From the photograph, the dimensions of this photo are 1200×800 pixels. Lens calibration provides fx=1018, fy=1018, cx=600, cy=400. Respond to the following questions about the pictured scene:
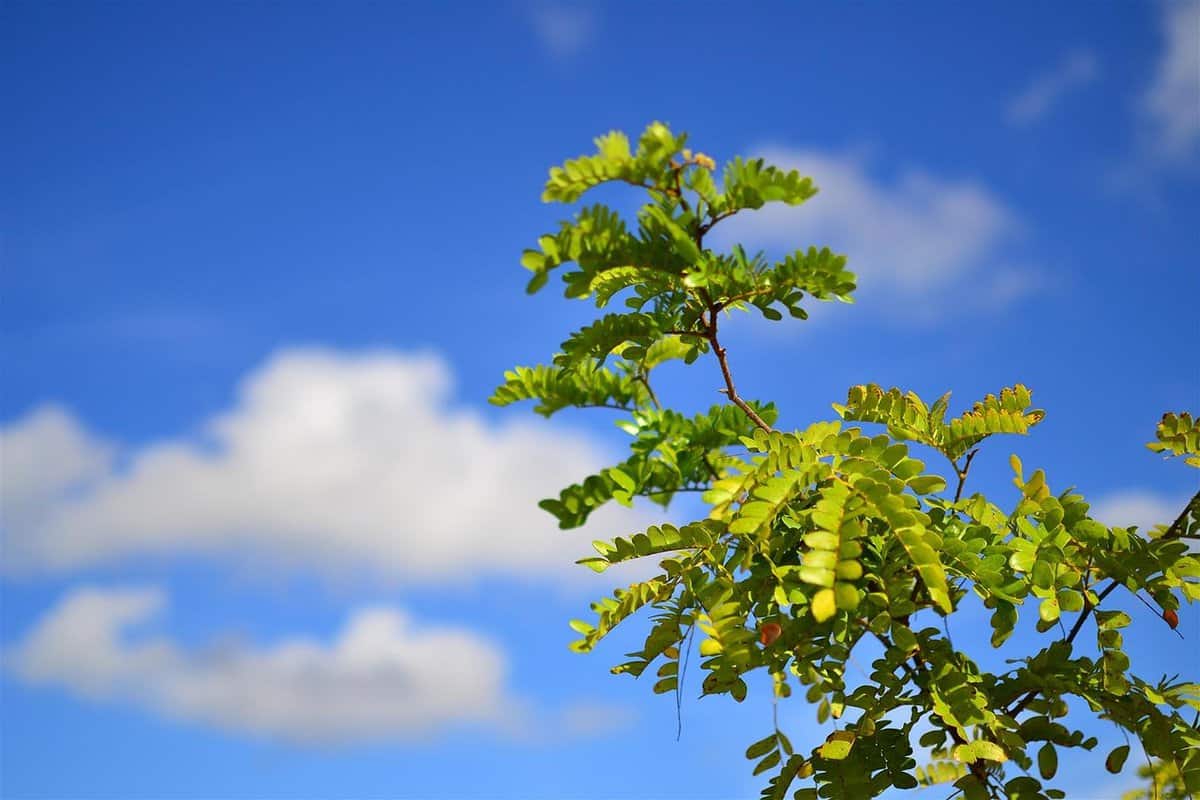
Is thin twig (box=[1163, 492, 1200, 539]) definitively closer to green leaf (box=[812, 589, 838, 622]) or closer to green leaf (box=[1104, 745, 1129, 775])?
green leaf (box=[1104, 745, 1129, 775])

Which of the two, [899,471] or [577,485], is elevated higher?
[577,485]

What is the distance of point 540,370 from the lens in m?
3.36

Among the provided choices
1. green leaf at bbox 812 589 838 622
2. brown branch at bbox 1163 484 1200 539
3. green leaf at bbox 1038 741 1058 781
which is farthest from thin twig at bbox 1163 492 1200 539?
green leaf at bbox 812 589 838 622

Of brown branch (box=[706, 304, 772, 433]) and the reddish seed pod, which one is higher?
brown branch (box=[706, 304, 772, 433])

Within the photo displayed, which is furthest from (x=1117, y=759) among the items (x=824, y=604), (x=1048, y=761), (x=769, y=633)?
(x=824, y=604)

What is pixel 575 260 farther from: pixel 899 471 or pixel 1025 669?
pixel 1025 669

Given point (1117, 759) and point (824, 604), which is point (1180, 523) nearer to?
point (1117, 759)

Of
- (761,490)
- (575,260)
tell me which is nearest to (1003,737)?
(761,490)

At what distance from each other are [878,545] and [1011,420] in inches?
23.6

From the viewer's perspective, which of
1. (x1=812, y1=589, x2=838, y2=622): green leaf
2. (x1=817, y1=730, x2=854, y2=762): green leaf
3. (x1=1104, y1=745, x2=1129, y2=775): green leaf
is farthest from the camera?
(x1=1104, y1=745, x2=1129, y2=775): green leaf

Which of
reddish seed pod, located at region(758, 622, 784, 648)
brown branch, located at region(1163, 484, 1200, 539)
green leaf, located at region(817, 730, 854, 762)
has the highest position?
brown branch, located at region(1163, 484, 1200, 539)

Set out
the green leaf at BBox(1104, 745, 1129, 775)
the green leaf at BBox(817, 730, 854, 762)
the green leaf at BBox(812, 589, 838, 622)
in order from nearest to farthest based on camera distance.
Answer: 1. the green leaf at BBox(812, 589, 838, 622)
2. the green leaf at BBox(817, 730, 854, 762)
3. the green leaf at BBox(1104, 745, 1129, 775)

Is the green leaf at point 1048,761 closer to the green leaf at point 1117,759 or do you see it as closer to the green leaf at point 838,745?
the green leaf at point 1117,759

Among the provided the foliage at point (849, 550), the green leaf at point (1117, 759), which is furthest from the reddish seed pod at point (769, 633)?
the green leaf at point (1117, 759)
